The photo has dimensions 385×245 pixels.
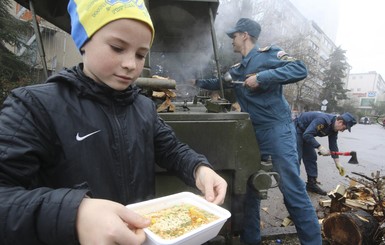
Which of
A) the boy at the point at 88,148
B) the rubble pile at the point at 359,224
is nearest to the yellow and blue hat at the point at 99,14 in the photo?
the boy at the point at 88,148

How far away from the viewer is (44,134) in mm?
1146

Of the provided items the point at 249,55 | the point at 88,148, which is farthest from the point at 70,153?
the point at 249,55

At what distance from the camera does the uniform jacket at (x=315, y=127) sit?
5664mm

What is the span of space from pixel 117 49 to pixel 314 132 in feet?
17.2

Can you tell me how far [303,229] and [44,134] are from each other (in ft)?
8.72

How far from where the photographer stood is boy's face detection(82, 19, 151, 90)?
1.22 metres

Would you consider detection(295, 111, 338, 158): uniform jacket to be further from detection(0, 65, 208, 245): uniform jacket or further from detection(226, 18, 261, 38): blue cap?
detection(0, 65, 208, 245): uniform jacket

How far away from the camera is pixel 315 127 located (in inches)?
225

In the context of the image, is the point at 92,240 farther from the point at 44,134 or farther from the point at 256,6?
the point at 256,6

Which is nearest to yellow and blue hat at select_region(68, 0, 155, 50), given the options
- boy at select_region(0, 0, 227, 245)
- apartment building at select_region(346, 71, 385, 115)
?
boy at select_region(0, 0, 227, 245)

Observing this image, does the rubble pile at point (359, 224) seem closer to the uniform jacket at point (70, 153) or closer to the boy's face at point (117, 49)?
the uniform jacket at point (70, 153)

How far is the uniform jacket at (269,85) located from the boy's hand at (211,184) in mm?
1895

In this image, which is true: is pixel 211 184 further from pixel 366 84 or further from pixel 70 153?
pixel 366 84

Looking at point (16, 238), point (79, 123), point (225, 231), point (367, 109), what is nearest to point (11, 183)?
point (16, 238)
